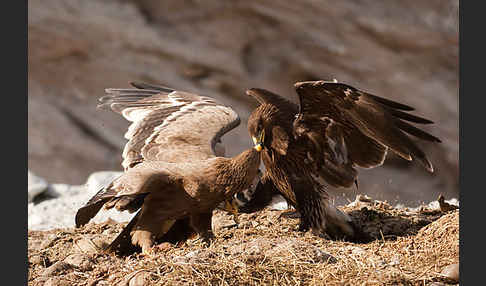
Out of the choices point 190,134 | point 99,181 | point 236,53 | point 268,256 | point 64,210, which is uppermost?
point 190,134

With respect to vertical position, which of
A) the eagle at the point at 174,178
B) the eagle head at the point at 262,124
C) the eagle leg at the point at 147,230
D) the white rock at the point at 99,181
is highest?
the eagle head at the point at 262,124

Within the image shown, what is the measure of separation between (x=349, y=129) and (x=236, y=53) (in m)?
6.52

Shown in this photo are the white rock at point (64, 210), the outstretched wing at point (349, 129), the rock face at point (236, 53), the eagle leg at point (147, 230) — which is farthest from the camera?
the rock face at point (236, 53)

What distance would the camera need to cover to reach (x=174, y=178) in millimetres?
4910

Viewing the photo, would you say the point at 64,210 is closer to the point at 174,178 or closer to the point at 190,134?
the point at 190,134

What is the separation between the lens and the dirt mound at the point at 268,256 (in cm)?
396

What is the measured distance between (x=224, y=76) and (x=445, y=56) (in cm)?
378

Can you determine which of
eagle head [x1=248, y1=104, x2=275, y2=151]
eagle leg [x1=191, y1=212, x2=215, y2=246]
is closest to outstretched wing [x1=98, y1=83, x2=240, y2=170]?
eagle head [x1=248, y1=104, x2=275, y2=151]

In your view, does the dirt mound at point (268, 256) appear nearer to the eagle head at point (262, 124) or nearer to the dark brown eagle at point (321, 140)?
the dark brown eagle at point (321, 140)

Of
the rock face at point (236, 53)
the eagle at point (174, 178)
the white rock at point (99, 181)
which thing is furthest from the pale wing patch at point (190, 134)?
the rock face at point (236, 53)

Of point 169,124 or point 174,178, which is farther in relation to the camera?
point 169,124

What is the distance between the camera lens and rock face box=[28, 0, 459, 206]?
11.3m

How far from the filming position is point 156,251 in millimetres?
4852

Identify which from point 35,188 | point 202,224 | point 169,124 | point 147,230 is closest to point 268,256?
point 202,224
